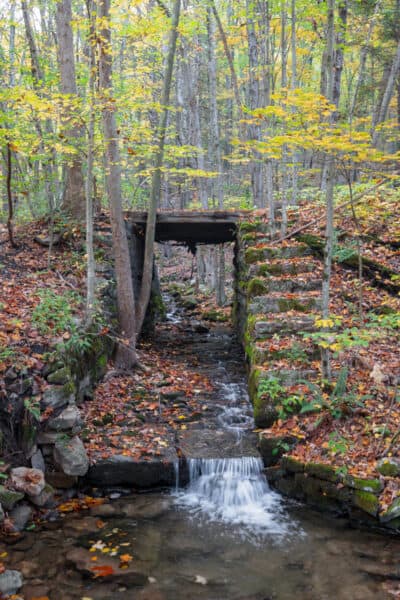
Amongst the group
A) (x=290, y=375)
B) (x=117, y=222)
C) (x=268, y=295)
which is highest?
(x=117, y=222)

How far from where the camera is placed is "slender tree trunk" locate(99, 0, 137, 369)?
9211 mm

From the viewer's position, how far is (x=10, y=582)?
461 centimetres

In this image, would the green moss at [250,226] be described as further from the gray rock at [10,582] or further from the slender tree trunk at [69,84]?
the gray rock at [10,582]

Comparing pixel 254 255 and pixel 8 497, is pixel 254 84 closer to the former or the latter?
pixel 254 255

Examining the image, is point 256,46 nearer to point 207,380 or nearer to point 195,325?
point 195,325

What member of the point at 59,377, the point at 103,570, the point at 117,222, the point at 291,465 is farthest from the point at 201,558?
the point at 117,222

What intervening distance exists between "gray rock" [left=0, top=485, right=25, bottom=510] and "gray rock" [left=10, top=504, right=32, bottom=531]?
9cm

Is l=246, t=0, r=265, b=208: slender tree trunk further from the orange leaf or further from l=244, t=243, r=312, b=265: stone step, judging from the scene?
the orange leaf

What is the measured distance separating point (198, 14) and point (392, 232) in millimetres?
11572

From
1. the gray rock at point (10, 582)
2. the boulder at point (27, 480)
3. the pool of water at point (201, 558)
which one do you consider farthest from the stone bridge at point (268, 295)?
the gray rock at point (10, 582)

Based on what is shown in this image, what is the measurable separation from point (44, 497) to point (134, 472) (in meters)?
1.36

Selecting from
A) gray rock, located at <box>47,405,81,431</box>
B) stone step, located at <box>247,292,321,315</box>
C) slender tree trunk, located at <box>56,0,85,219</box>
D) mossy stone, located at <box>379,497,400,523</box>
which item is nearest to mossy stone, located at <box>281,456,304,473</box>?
mossy stone, located at <box>379,497,400,523</box>

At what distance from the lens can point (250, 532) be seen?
19.7 feet

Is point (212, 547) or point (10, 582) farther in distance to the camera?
point (212, 547)
